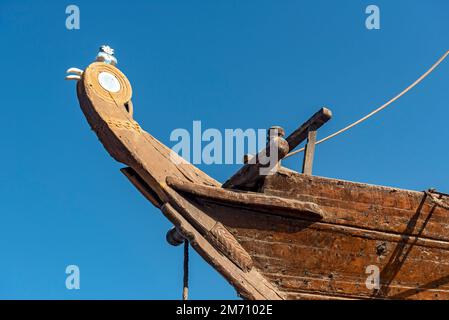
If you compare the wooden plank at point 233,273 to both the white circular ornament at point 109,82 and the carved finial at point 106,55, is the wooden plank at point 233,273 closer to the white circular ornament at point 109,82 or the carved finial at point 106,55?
the white circular ornament at point 109,82

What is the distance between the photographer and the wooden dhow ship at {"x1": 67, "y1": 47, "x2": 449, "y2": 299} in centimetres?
609

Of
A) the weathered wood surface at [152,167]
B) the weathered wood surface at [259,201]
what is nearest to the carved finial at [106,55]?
the weathered wood surface at [152,167]

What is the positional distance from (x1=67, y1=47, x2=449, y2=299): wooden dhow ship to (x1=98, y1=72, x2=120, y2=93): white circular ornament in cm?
25

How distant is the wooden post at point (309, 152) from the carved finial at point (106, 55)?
2.68m

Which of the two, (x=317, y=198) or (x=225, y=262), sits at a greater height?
(x=317, y=198)

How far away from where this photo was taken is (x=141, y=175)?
6.47 metres

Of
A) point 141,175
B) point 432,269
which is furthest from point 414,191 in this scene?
point 141,175

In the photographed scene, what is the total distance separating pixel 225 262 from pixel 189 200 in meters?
0.77

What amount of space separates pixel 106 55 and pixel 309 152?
280 cm

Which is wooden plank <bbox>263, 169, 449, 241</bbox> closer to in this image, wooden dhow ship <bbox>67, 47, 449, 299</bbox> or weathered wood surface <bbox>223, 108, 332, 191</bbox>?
wooden dhow ship <bbox>67, 47, 449, 299</bbox>

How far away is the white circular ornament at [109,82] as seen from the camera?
7012 millimetres

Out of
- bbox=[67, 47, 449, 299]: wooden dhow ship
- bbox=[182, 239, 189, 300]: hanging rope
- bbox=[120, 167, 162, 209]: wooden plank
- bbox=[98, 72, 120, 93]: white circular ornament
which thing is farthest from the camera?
bbox=[98, 72, 120, 93]: white circular ornament

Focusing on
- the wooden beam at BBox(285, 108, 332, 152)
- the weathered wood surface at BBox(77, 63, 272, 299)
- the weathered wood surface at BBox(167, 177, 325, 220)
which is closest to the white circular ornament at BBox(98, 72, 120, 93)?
the weathered wood surface at BBox(77, 63, 272, 299)
